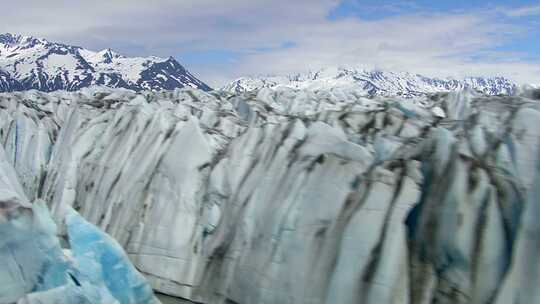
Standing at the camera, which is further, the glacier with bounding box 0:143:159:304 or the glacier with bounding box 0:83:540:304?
the glacier with bounding box 0:83:540:304

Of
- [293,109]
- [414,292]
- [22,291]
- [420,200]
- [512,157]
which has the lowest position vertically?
[22,291]

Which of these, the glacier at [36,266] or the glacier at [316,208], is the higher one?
the glacier at [316,208]

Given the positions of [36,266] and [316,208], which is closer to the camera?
[36,266]

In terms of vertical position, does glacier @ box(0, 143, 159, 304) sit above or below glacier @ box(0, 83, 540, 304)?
below

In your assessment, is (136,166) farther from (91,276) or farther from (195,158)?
(91,276)

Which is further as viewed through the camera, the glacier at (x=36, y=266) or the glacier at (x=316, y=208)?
the glacier at (x=316, y=208)

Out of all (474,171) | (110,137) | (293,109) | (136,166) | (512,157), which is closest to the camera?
(474,171)

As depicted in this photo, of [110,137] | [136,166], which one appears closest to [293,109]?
[110,137]

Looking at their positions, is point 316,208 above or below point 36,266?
above
